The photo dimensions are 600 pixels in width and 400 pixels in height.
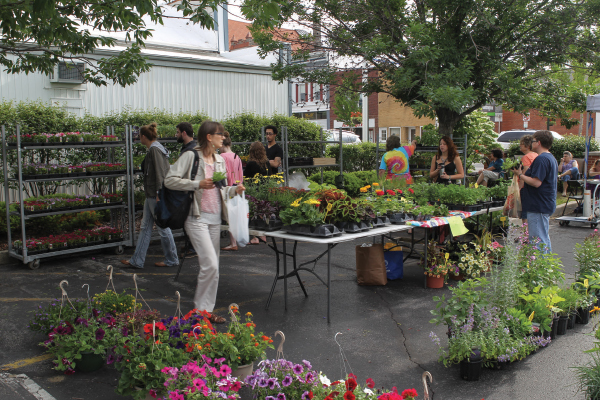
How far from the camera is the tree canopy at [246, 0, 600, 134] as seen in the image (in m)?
9.33

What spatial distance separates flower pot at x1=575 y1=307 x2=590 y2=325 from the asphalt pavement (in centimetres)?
9

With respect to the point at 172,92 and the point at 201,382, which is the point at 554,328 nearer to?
the point at 201,382

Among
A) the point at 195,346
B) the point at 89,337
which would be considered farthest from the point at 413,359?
the point at 89,337

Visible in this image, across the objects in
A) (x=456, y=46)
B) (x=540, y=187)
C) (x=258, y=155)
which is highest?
(x=456, y=46)

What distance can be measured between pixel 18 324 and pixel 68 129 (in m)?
5.78

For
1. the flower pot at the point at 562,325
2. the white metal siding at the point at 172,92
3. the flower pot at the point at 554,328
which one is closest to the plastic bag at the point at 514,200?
the flower pot at the point at 562,325

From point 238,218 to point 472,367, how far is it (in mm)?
2659

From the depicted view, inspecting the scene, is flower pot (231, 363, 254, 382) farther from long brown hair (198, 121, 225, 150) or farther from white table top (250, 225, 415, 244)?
long brown hair (198, 121, 225, 150)

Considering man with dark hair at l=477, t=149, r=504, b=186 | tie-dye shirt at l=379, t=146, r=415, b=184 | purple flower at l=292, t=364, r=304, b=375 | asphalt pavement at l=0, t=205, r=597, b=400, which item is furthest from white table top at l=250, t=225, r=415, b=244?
man with dark hair at l=477, t=149, r=504, b=186

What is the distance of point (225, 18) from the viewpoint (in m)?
16.8

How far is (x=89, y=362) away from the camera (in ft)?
13.3

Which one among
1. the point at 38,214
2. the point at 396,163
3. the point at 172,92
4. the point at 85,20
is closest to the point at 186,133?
the point at 85,20

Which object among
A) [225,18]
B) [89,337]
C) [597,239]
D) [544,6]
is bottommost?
[89,337]

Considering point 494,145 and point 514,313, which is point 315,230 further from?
point 494,145
